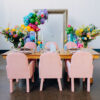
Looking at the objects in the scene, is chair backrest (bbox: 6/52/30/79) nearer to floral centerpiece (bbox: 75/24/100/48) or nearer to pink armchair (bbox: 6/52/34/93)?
pink armchair (bbox: 6/52/34/93)

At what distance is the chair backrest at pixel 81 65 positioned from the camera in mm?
2260

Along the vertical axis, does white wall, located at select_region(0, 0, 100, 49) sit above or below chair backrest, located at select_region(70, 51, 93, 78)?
above

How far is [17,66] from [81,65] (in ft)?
3.74

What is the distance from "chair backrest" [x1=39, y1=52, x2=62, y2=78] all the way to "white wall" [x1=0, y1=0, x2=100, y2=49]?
13.7 feet

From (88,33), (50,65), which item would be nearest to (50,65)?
(50,65)

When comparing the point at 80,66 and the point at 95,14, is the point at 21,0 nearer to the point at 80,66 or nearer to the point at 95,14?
the point at 95,14

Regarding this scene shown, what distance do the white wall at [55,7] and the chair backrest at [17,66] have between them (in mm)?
4246

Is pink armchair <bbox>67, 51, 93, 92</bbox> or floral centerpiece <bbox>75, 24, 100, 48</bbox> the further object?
floral centerpiece <bbox>75, 24, 100, 48</bbox>

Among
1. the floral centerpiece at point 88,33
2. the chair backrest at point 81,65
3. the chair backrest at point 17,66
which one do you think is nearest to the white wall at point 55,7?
the floral centerpiece at point 88,33

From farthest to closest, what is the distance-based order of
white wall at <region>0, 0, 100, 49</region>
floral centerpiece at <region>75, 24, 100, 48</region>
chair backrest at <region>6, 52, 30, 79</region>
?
1. white wall at <region>0, 0, 100, 49</region>
2. floral centerpiece at <region>75, 24, 100, 48</region>
3. chair backrest at <region>6, 52, 30, 79</region>

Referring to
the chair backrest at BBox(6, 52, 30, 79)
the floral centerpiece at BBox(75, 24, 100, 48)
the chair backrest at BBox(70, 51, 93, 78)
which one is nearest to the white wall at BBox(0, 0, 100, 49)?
the floral centerpiece at BBox(75, 24, 100, 48)

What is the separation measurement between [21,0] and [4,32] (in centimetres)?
391

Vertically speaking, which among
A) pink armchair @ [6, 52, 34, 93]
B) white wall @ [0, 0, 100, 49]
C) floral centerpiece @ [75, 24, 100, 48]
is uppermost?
white wall @ [0, 0, 100, 49]

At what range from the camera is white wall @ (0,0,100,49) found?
600 cm
